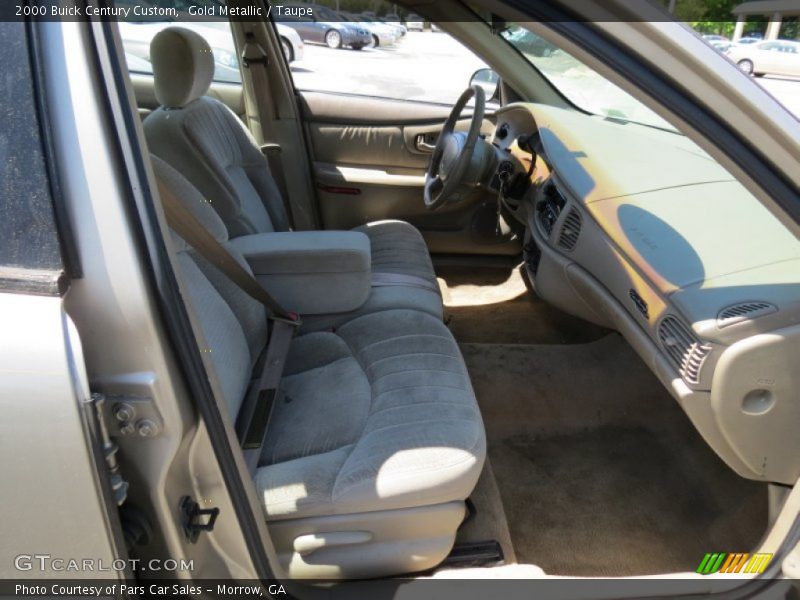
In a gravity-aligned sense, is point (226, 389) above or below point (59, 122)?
below

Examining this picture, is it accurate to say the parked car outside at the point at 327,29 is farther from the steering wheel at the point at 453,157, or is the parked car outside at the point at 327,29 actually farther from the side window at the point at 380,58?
the steering wheel at the point at 453,157

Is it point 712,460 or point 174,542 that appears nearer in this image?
point 174,542

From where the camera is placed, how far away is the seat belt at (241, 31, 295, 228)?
8.08 feet

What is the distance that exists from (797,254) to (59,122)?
132 centimetres

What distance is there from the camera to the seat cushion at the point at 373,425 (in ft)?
3.75

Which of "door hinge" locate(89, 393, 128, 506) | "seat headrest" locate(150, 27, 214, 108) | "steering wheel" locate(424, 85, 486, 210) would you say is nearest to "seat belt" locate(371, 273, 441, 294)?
"steering wheel" locate(424, 85, 486, 210)

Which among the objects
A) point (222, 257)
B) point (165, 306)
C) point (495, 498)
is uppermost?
point (165, 306)

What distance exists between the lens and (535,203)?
2.01 m

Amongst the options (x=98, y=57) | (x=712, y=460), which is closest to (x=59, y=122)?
(x=98, y=57)

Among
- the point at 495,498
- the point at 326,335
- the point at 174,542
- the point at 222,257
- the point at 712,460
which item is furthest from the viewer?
the point at 712,460

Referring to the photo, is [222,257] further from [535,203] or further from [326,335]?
[535,203]

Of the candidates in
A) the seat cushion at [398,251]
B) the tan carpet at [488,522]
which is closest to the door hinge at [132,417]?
the tan carpet at [488,522]

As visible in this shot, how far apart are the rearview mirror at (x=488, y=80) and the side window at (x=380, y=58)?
5 cm

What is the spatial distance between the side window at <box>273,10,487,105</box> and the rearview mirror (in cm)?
5
